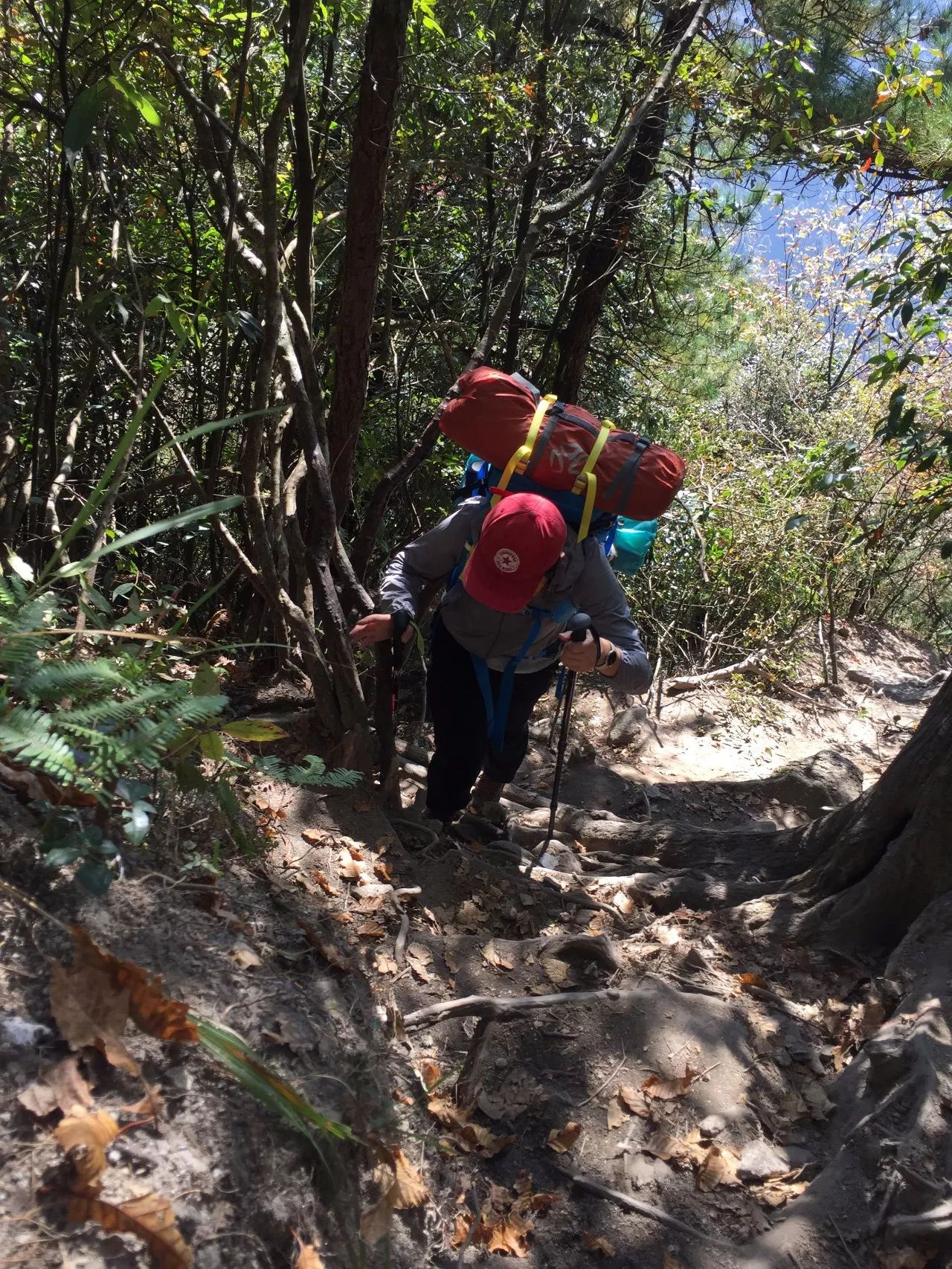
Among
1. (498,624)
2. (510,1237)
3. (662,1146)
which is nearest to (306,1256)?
(510,1237)

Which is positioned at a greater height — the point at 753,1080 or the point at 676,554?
the point at 753,1080

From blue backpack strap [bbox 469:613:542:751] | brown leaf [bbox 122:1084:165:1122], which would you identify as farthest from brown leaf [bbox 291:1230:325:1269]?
blue backpack strap [bbox 469:613:542:751]

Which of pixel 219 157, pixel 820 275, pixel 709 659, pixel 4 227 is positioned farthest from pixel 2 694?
pixel 820 275

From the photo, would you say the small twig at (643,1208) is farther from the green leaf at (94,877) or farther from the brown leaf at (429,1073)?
the green leaf at (94,877)

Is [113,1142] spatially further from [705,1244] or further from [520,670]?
[520,670]

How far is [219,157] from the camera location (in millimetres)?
3768

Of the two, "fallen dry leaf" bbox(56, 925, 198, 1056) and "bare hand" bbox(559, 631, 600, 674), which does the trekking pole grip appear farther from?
"fallen dry leaf" bbox(56, 925, 198, 1056)

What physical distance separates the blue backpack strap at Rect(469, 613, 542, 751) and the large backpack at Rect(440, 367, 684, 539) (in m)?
0.50

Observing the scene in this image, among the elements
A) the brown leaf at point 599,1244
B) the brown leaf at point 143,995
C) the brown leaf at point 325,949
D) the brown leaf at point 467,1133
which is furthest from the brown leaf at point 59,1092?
the brown leaf at point 599,1244

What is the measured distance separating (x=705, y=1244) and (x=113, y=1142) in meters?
1.54

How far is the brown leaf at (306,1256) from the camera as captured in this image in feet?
5.18

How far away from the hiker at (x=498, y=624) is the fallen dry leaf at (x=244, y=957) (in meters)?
1.41

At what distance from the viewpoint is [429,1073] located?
257 centimetres

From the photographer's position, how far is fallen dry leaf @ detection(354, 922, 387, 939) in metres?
3.02
